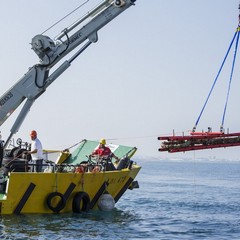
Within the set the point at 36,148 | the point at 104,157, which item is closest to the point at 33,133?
the point at 36,148

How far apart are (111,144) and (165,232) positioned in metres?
9.37

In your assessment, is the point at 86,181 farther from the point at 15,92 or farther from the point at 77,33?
the point at 77,33

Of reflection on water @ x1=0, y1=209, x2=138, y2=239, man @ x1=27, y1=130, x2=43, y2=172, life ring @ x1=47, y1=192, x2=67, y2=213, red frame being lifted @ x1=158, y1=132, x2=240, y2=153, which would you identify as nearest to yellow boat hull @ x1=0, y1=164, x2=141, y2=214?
life ring @ x1=47, y1=192, x2=67, y2=213

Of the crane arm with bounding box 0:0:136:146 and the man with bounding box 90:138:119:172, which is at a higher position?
the crane arm with bounding box 0:0:136:146

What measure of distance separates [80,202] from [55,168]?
1.63 metres

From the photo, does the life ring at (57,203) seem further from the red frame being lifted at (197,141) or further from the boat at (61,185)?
the red frame being lifted at (197,141)

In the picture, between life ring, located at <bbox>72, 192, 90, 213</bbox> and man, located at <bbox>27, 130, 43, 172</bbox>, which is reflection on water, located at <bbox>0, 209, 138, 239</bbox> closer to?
life ring, located at <bbox>72, 192, 90, 213</bbox>

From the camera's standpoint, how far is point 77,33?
25.6m

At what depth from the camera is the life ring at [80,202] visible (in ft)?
76.5

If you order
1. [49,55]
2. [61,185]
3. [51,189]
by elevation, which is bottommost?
[51,189]

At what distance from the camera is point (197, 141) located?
74.7ft

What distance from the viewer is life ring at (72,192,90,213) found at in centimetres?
2333

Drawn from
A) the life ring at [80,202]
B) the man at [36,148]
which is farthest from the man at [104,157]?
the man at [36,148]

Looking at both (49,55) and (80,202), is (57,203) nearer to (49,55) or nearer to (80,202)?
(80,202)
